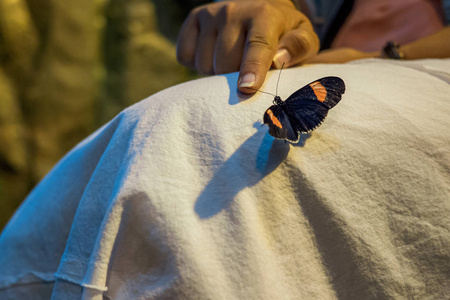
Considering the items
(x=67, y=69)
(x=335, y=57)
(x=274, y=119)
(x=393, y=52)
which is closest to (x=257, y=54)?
(x=274, y=119)

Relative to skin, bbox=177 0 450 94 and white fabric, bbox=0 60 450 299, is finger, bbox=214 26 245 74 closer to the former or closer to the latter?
skin, bbox=177 0 450 94

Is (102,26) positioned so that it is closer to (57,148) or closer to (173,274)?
Answer: (57,148)

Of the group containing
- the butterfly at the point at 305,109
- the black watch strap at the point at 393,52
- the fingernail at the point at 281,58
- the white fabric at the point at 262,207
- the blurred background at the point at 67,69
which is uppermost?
the butterfly at the point at 305,109

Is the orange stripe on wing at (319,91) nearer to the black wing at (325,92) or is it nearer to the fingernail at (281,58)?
the black wing at (325,92)

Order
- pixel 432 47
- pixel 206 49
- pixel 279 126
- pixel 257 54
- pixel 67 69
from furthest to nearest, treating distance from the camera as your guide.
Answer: pixel 67 69 < pixel 432 47 < pixel 206 49 < pixel 257 54 < pixel 279 126

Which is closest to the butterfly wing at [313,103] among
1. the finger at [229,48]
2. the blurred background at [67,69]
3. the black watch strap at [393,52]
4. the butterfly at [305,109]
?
the butterfly at [305,109]

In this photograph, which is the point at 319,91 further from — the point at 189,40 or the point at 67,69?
the point at 67,69

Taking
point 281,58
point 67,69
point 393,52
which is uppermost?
point 281,58
